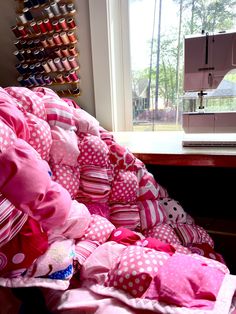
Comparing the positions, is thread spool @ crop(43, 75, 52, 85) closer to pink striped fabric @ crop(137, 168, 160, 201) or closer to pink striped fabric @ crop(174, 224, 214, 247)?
pink striped fabric @ crop(137, 168, 160, 201)

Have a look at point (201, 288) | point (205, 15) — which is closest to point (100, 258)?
point (201, 288)

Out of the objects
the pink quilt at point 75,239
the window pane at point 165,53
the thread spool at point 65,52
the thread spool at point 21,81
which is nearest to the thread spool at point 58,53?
the thread spool at point 65,52

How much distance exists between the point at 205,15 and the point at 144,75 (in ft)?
1.23

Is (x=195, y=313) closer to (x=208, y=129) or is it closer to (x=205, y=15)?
(x=208, y=129)

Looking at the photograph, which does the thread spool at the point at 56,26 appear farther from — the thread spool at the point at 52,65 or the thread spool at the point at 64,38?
the thread spool at the point at 52,65

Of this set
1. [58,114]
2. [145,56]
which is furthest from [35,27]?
[58,114]

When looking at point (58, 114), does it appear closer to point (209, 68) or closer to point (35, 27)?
point (209, 68)

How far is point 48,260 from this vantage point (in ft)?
1.70

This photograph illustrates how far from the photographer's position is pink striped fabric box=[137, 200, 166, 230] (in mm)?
801

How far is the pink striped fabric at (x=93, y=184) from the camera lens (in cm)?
75

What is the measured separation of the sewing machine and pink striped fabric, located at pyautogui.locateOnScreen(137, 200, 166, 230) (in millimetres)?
276

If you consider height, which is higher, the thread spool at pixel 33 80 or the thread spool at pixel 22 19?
the thread spool at pixel 22 19

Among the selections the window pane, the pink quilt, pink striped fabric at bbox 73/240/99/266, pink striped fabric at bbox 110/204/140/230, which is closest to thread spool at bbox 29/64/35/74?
the window pane

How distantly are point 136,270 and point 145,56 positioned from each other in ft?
3.64
